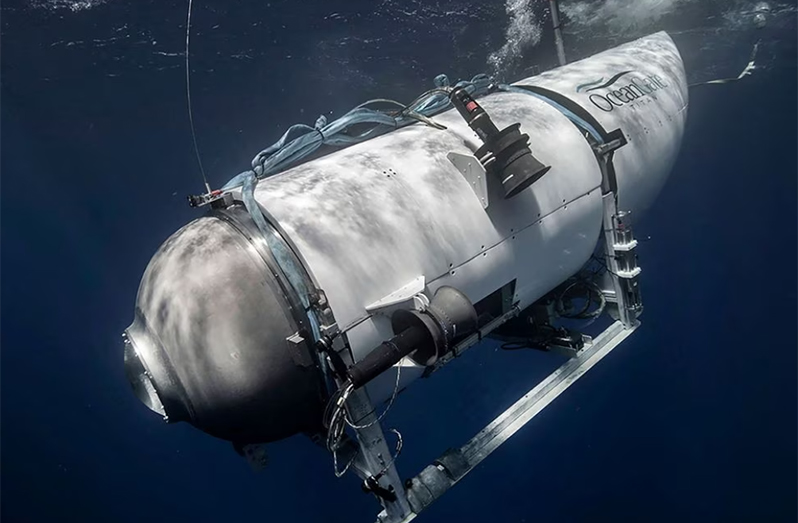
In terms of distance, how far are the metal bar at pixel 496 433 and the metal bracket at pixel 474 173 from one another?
1789 millimetres

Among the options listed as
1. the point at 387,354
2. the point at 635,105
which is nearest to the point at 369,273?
the point at 387,354

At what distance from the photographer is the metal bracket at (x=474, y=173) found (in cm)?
370

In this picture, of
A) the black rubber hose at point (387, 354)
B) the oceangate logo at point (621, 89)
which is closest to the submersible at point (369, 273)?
the black rubber hose at point (387, 354)

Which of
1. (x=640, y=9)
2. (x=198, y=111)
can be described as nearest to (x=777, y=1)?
(x=640, y=9)

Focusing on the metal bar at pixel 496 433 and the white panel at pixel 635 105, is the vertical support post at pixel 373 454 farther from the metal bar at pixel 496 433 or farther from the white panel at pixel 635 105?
the white panel at pixel 635 105

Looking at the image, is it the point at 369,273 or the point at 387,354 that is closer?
the point at 387,354

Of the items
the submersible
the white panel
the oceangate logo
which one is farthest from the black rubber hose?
the oceangate logo

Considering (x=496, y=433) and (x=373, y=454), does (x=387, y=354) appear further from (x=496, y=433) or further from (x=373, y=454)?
(x=496, y=433)

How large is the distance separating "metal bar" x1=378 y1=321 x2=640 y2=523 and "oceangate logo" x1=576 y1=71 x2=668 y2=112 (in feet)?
7.99

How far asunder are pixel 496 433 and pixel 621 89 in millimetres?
4085

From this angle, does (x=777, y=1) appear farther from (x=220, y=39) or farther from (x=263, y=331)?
(x=263, y=331)

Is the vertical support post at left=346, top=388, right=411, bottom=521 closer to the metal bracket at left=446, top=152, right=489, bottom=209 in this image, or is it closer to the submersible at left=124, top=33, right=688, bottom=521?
the submersible at left=124, top=33, right=688, bottom=521

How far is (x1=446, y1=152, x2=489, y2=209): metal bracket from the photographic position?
3701 mm

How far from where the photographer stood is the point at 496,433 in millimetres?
3936
